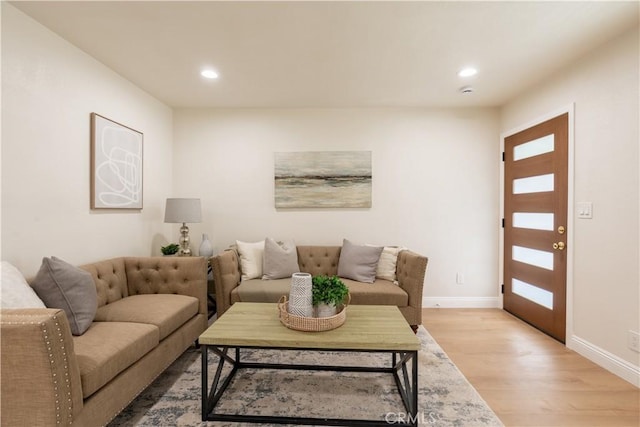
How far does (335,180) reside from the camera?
363 centimetres

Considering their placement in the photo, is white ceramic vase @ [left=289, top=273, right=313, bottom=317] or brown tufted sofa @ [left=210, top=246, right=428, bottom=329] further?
brown tufted sofa @ [left=210, top=246, right=428, bottom=329]

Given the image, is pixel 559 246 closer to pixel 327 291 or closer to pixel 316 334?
pixel 327 291

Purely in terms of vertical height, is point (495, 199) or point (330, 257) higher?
point (495, 199)

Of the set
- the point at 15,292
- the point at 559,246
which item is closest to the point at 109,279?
the point at 15,292

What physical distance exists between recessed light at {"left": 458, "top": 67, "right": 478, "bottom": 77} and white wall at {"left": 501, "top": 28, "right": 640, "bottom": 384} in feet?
2.59

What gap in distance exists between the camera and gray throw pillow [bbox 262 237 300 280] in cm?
311

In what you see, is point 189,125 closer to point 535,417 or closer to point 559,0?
point 559,0

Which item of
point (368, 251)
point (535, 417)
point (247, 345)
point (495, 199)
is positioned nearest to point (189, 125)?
point (368, 251)

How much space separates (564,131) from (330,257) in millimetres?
2514

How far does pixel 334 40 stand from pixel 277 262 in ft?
6.89

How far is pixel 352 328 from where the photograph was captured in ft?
5.77

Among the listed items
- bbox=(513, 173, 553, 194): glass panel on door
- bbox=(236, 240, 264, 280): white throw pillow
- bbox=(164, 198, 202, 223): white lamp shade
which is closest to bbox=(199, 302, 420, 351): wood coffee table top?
bbox=(236, 240, 264, 280): white throw pillow

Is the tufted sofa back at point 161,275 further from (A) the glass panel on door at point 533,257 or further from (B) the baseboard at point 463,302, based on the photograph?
(A) the glass panel on door at point 533,257

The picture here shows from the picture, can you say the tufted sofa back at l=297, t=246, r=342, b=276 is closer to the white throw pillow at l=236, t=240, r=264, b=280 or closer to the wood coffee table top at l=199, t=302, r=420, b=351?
the white throw pillow at l=236, t=240, r=264, b=280
